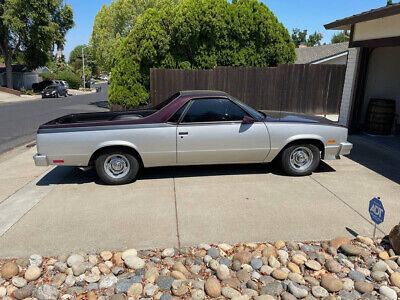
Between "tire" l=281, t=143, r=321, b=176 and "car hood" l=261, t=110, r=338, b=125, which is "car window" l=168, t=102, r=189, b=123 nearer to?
"car hood" l=261, t=110, r=338, b=125

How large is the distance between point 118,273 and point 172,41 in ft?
32.5

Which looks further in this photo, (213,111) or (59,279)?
(213,111)

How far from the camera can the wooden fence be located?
1090cm

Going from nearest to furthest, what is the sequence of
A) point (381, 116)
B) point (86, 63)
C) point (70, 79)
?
point (381, 116)
point (70, 79)
point (86, 63)

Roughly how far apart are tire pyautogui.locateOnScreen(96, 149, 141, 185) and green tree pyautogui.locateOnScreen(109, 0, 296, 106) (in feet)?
22.3

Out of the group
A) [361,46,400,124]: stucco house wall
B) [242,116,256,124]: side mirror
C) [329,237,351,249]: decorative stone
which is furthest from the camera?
[361,46,400,124]: stucco house wall

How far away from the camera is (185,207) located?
14.6 feet

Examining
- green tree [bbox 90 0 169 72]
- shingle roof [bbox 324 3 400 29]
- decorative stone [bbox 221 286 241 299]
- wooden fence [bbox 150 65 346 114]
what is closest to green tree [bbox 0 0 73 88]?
green tree [bbox 90 0 169 72]

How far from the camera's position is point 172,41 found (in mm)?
11516

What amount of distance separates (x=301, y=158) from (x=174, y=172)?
7.72ft

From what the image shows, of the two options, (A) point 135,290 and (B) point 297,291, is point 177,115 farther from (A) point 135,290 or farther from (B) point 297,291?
(B) point 297,291

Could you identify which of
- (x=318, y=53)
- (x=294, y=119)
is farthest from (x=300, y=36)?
(x=294, y=119)

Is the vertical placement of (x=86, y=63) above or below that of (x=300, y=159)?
above

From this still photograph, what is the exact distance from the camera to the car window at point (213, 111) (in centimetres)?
532
